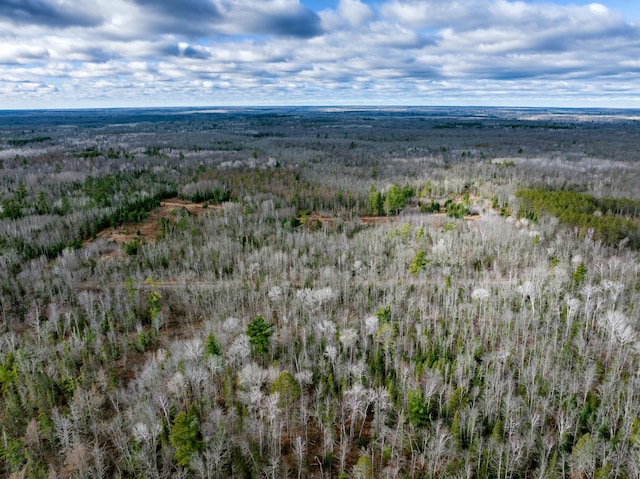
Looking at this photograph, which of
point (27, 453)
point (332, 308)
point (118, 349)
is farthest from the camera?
point (332, 308)

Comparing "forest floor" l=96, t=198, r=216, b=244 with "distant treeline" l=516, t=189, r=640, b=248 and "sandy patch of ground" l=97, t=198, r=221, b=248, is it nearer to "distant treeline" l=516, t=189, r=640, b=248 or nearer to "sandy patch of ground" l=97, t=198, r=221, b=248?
"sandy patch of ground" l=97, t=198, r=221, b=248

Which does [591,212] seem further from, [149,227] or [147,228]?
[147,228]

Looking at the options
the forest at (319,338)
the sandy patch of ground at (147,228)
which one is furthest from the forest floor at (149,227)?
the forest at (319,338)

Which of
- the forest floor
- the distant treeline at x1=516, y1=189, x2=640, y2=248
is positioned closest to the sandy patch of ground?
the forest floor

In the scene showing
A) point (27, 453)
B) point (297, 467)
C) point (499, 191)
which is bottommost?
point (297, 467)

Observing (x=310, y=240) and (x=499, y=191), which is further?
(x=499, y=191)

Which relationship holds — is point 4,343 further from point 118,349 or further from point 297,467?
point 297,467

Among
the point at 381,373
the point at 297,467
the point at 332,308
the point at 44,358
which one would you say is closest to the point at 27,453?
the point at 44,358
